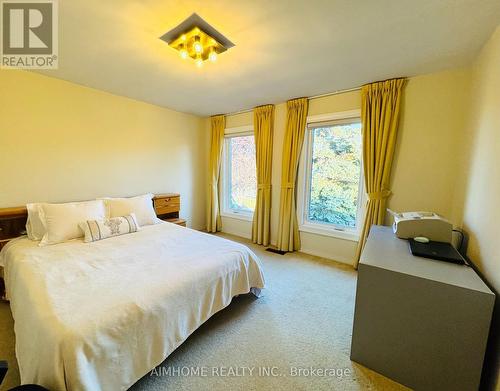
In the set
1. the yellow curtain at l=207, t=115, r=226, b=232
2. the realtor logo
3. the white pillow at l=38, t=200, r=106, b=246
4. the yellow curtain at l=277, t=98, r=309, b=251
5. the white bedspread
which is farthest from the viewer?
the yellow curtain at l=207, t=115, r=226, b=232

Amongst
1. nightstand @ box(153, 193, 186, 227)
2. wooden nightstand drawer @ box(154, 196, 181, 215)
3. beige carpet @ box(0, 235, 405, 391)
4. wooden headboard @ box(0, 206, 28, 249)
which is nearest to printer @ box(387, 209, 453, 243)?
beige carpet @ box(0, 235, 405, 391)

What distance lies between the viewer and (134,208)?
8.72ft

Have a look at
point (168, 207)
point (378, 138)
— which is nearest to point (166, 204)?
point (168, 207)

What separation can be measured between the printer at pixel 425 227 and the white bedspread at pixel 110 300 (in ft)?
4.43

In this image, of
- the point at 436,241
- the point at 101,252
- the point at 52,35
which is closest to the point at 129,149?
the point at 52,35

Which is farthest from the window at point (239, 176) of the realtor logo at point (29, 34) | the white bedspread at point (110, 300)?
the realtor logo at point (29, 34)

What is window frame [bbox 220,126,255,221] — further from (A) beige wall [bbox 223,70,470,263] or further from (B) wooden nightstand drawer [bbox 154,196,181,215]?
(A) beige wall [bbox 223,70,470,263]

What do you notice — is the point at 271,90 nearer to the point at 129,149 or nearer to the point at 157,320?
the point at 129,149

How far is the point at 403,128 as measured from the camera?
236cm

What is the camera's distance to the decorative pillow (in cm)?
211

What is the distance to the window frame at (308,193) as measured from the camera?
8.94ft

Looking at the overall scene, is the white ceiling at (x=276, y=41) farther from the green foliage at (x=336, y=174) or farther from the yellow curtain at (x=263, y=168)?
the yellow curtain at (x=263, y=168)

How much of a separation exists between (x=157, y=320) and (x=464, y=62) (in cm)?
332

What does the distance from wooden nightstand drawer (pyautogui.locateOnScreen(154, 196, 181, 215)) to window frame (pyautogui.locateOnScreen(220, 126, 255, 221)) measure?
3.16ft
